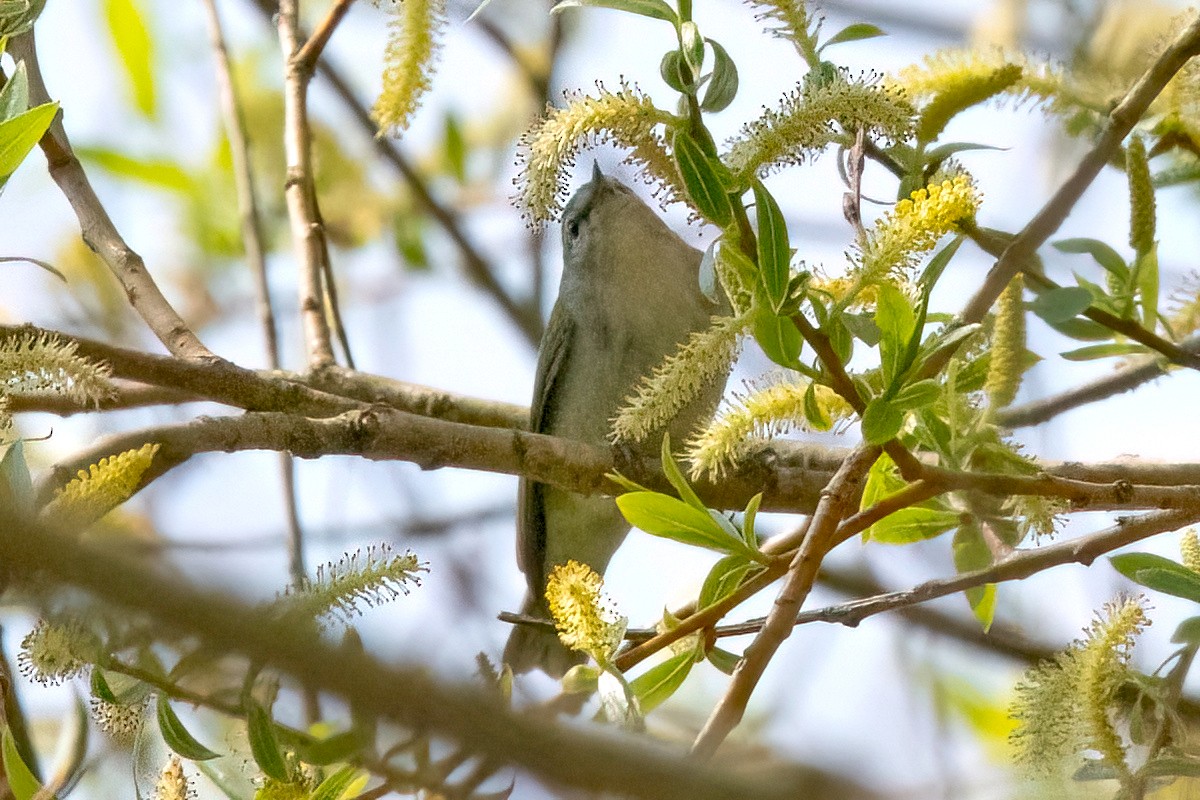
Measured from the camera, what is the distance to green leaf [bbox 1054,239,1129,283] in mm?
2230

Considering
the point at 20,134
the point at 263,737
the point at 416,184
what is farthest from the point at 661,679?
the point at 416,184

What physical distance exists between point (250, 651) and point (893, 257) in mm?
1115

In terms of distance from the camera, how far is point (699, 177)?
1.52 metres

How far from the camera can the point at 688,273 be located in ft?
15.2

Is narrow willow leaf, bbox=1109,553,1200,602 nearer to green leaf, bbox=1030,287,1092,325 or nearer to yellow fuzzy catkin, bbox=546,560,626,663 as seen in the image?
green leaf, bbox=1030,287,1092,325

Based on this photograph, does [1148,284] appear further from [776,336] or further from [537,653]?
[537,653]

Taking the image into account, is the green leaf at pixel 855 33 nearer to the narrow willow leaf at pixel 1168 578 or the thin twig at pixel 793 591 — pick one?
the thin twig at pixel 793 591

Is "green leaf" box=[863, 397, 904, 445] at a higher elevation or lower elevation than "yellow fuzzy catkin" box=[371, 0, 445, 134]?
lower

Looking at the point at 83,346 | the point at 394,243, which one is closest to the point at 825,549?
the point at 83,346

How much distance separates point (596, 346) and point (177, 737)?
117 inches

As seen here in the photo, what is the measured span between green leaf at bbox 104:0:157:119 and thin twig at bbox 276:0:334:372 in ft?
2.56

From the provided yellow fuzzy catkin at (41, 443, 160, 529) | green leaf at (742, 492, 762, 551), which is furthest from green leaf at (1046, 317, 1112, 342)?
yellow fuzzy catkin at (41, 443, 160, 529)

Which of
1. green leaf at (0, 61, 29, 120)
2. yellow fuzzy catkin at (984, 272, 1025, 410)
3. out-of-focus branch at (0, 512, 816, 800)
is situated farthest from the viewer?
green leaf at (0, 61, 29, 120)

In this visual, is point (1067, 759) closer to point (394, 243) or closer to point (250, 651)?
point (250, 651)
